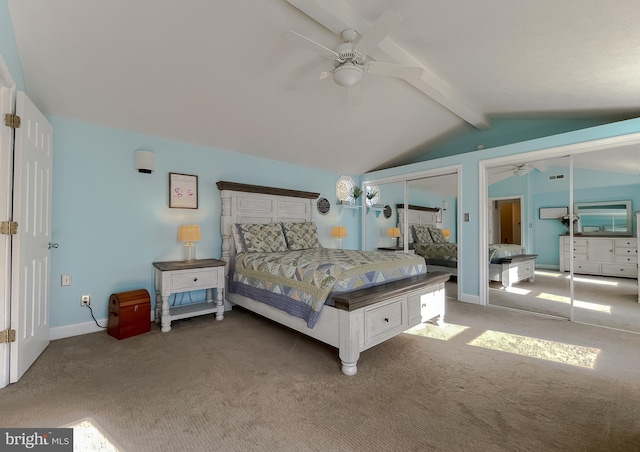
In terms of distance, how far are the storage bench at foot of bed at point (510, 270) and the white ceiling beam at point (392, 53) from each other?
2299 mm

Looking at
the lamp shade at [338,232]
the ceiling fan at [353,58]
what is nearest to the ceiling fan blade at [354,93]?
the ceiling fan at [353,58]

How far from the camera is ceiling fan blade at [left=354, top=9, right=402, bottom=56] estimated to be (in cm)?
171

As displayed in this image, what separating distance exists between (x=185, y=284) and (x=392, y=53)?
332cm

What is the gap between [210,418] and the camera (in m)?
1.66

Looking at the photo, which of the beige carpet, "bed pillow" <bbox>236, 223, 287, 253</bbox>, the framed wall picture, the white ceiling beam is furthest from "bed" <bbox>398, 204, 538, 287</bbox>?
the framed wall picture

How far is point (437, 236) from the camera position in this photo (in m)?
4.89

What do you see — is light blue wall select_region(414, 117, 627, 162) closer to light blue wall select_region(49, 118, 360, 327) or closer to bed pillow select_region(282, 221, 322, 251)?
bed pillow select_region(282, 221, 322, 251)

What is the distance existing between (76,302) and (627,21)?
557 centimetres

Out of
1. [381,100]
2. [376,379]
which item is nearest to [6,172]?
[376,379]

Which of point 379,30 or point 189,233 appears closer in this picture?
point 379,30

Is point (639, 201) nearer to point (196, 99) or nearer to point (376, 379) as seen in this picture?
point (376, 379)

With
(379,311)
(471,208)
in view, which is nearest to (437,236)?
(471,208)

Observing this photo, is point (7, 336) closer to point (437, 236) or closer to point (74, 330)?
point (74, 330)

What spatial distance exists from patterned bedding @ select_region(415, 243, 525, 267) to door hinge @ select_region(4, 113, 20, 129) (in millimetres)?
5150
